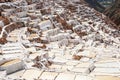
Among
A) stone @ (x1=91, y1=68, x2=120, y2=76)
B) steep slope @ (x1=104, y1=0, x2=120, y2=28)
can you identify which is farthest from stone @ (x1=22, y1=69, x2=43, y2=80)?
steep slope @ (x1=104, y1=0, x2=120, y2=28)

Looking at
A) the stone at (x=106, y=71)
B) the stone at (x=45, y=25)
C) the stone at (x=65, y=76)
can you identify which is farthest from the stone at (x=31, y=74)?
the stone at (x=45, y=25)

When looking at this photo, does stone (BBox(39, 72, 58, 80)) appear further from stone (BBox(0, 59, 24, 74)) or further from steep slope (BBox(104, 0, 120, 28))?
steep slope (BBox(104, 0, 120, 28))

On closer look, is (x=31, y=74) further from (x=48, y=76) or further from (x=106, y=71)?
(x=106, y=71)

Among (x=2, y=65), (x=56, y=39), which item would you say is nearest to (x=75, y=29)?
(x=56, y=39)

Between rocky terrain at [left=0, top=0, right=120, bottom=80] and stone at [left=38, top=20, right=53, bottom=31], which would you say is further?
stone at [left=38, top=20, right=53, bottom=31]

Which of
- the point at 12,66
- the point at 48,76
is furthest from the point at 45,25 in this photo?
the point at 48,76

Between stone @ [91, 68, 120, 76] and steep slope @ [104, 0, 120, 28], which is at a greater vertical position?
stone @ [91, 68, 120, 76]

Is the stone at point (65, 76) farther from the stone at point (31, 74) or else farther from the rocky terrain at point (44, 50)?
the stone at point (31, 74)

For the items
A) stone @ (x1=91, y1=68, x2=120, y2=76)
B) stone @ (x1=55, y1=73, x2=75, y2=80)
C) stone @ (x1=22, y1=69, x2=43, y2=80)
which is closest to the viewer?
stone @ (x1=55, y1=73, x2=75, y2=80)
